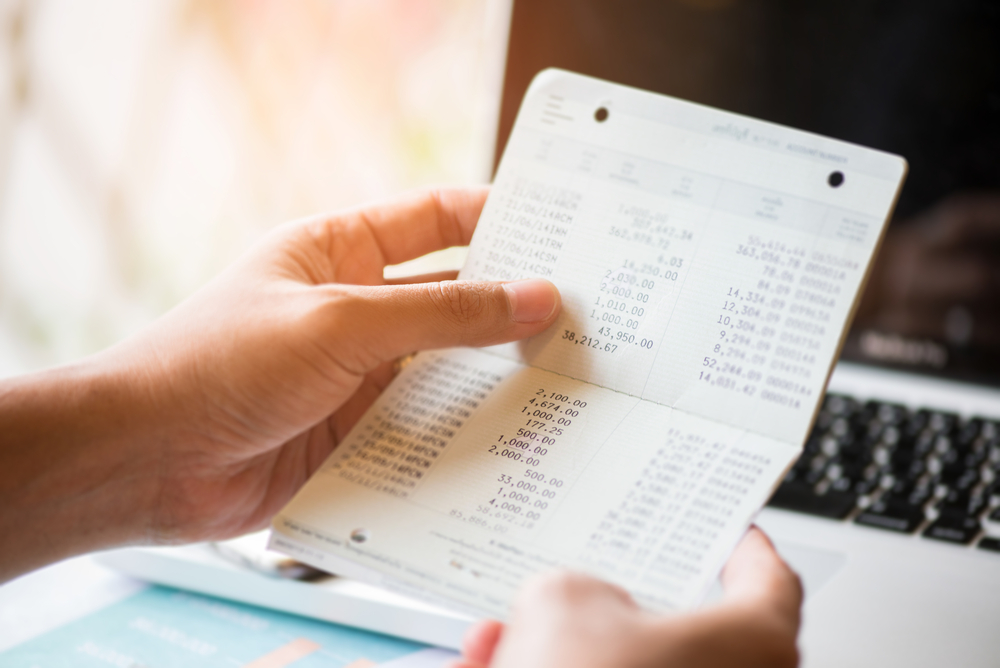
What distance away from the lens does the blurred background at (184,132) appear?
1.13 meters

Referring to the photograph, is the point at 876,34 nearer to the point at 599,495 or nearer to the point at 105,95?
the point at 599,495

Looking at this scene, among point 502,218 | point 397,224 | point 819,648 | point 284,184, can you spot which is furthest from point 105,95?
point 819,648

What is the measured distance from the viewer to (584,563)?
1.26 feet

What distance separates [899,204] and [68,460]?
0.78 metres

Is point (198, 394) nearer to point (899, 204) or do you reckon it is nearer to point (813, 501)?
point (813, 501)

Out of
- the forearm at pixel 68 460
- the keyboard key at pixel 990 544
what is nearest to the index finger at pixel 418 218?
the forearm at pixel 68 460

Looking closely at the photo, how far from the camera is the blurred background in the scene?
1126 mm

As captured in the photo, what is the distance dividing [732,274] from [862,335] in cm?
40

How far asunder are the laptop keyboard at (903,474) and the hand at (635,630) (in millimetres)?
232

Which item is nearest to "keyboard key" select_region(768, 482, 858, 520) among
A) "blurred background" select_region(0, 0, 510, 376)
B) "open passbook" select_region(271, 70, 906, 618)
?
"open passbook" select_region(271, 70, 906, 618)

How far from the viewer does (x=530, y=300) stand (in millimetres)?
471

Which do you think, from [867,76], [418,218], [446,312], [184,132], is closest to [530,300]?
[446,312]

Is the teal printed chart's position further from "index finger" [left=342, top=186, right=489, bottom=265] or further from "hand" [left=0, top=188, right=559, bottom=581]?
"index finger" [left=342, top=186, right=489, bottom=265]

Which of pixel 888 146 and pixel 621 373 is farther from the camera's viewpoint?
pixel 888 146
